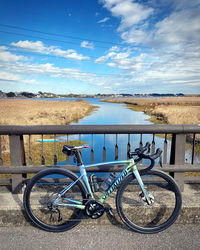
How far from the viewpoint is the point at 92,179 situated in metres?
2.75

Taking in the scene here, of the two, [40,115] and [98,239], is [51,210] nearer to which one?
[98,239]

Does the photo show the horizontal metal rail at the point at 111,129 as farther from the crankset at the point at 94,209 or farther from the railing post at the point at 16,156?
the crankset at the point at 94,209

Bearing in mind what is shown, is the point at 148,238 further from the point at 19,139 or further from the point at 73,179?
the point at 19,139

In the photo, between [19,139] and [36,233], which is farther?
[19,139]

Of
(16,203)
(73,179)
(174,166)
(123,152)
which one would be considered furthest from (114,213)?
(123,152)

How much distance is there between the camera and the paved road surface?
2502mm

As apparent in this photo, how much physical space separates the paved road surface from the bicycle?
0.11m

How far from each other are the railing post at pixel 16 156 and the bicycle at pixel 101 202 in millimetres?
456

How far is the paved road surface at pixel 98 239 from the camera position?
2.50 meters

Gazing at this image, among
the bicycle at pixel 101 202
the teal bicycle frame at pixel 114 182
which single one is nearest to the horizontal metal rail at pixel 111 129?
the bicycle at pixel 101 202

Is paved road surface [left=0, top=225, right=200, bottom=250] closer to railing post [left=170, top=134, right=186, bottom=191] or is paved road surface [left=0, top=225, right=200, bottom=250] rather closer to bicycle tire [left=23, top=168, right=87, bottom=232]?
bicycle tire [left=23, top=168, right=87, bottom=232]

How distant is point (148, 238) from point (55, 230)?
4.31 feet

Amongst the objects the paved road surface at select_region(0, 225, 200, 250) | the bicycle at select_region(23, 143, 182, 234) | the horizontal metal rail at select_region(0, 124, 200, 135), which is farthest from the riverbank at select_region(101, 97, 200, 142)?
the paved road surface at select_region(0, 225, 200, 250)

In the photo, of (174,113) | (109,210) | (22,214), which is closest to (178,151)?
(109,210)
